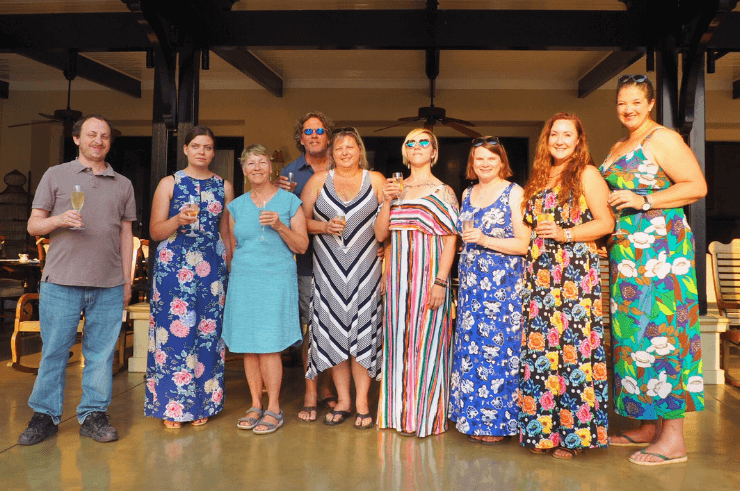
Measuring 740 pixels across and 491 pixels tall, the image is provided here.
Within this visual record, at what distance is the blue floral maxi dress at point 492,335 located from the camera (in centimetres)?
292

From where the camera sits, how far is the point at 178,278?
3.19 meters

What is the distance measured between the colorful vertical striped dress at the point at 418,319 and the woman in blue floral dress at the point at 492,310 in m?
0.15

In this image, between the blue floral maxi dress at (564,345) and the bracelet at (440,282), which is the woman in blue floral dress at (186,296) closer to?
the bracelet at (440,282)

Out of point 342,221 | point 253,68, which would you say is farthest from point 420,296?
point 253,68

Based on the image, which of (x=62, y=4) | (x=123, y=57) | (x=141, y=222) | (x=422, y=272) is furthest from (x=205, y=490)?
(x=141, y=222)

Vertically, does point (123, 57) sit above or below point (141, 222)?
above

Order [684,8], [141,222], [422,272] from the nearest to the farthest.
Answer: [422,272], [684,8], [141,222]

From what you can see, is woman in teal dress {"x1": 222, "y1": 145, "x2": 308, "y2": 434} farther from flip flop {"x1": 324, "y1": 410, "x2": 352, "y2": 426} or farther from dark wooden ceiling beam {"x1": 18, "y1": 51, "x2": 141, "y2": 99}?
dark wooden ceiling beam {"x1": 18, "y1": 51, "x2": 141, "y2": 99}

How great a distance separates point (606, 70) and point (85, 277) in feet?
23.1

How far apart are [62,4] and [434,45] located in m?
4.02

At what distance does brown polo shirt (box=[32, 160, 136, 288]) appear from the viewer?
2893mm

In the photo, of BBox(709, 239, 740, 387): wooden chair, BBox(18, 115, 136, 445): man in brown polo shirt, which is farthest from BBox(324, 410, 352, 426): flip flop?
BBox(709, 239, 740, 387): wooden chair

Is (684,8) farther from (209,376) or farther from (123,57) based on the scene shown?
(123,57)

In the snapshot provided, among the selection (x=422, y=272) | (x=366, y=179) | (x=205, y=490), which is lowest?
(x=205, y=490)
